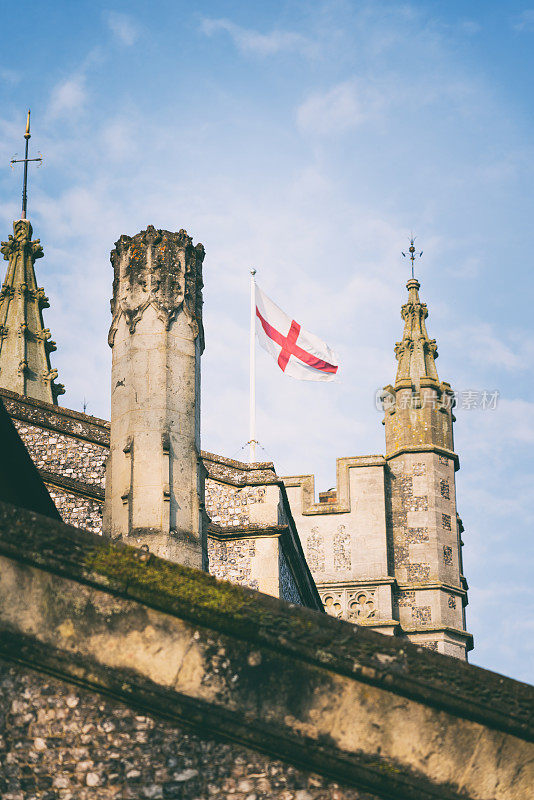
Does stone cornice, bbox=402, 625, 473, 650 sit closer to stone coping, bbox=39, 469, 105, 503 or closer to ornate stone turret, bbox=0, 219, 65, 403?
ornate stone turret, bbox=0, 219, 65, 403

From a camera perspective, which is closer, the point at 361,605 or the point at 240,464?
the point at 240,464

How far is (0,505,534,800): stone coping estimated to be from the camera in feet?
23.6

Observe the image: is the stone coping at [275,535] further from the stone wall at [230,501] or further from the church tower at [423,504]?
the church tower at [423,504]

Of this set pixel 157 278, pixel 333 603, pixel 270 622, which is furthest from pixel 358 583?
pixel 270 622

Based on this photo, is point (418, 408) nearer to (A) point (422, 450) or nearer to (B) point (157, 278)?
(A) point (422, 450)

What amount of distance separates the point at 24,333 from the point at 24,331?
0.04m

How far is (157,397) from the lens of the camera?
13.8 metres

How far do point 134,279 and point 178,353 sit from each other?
107cm

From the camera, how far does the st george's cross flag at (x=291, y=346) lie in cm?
2531

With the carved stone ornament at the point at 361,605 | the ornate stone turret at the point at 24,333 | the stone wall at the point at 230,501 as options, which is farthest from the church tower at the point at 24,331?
the carved stone ornament at the point at 361,605

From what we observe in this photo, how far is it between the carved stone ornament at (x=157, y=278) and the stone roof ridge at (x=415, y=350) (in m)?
16.7

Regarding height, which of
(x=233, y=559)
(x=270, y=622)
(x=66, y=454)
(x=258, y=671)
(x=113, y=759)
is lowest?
(x=113, y=759)

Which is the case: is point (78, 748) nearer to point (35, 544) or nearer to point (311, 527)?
point (35, 544)

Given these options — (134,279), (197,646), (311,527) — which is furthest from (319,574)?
(197,646)
